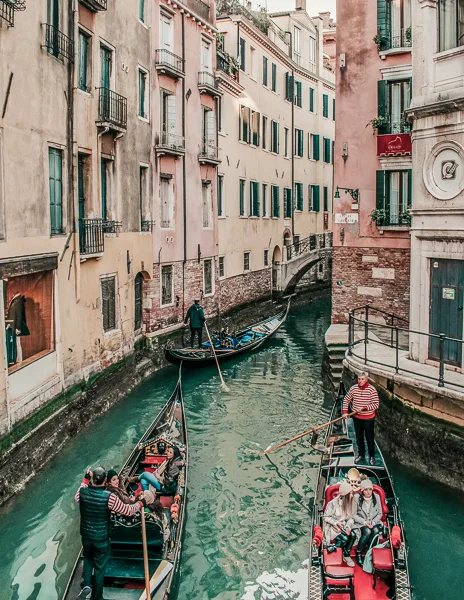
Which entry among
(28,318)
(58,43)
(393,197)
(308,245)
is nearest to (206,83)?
(393,197)

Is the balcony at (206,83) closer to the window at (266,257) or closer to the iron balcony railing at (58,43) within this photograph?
the window at (266,257)

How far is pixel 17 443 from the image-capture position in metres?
10.2

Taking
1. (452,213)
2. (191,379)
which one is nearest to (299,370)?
(191,379)

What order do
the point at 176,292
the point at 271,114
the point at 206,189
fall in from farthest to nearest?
the point at 271,114, the point at 206,189, the point at 176,292

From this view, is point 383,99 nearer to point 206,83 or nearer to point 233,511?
point 206,83

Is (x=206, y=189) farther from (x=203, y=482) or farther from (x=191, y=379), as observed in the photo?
(x=203, y=482)

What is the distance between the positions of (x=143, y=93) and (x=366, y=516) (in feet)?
43.4

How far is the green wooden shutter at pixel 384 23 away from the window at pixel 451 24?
17.4 ft

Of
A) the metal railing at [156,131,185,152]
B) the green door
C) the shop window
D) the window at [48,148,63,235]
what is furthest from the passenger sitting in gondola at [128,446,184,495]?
the metal railing at [156,131,185,152]

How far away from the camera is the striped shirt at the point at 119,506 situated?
22.6 ft

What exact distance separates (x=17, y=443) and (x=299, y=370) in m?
9.79

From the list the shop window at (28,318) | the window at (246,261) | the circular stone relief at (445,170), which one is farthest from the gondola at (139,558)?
the window at (246,261)

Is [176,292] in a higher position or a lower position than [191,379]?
higher

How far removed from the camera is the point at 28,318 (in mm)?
11273
